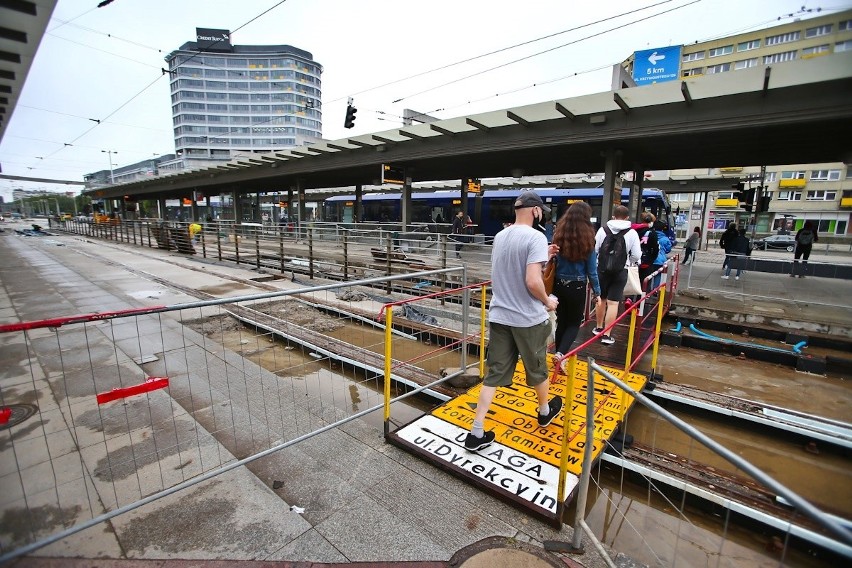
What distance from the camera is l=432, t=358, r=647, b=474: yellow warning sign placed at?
3.05 meters

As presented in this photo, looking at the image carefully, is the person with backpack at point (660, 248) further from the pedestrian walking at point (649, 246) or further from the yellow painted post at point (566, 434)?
the yellow painted post at point (566, 434)

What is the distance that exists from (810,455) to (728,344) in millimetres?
2778

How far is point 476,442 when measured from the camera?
3.03m

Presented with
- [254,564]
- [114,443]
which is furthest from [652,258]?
[114,443]

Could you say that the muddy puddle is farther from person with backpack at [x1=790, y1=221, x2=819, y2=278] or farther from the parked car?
the parked car

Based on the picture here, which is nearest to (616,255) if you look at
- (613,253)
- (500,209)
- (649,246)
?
(613,253)

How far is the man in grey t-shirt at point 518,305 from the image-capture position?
279cm

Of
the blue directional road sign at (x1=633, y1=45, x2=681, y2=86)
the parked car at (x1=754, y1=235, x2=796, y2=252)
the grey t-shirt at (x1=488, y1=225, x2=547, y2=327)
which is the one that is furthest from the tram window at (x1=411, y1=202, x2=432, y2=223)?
the parked car at (x1=754, y1=235, x2=796, y2=252)

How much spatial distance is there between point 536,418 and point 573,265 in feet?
5.07

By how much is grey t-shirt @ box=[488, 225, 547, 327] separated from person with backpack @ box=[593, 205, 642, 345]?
2385 mm

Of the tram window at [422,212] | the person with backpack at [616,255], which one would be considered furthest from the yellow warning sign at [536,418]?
the tram window at [422,212]

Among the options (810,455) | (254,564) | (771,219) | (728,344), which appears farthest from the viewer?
(771,219)

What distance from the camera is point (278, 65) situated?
10212 cm

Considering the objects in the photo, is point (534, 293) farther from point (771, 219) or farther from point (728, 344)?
point (771, 219)
